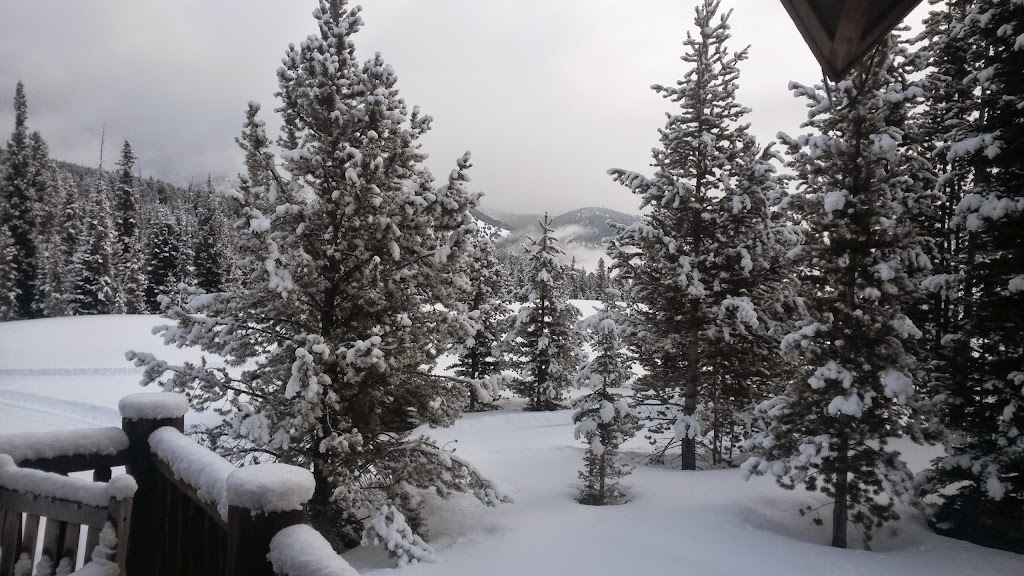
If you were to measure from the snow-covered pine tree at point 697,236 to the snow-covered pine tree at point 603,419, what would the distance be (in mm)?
1425

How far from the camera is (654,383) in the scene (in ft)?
56.1

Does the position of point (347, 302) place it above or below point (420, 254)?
below

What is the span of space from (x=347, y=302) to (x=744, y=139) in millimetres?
12618

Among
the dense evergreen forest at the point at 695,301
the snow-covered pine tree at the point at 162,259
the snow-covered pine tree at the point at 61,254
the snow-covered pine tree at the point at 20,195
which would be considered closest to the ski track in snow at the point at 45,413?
the dense evergreen forest at the point at 695,301

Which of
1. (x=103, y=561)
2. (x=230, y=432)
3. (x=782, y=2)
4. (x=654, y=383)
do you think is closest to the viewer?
(x=103, y=561)

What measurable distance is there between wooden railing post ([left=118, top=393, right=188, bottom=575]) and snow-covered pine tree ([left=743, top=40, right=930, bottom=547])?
11.2 meters

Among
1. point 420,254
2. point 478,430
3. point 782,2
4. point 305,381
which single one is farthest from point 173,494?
point 478,430

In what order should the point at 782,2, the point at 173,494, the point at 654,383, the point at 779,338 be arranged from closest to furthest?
the point at 782,2
the point at 173,494
the point at 779,338
the point at 654,383

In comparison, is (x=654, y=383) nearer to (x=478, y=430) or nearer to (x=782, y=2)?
(x=478, y=430)

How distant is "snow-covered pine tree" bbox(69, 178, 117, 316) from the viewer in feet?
142

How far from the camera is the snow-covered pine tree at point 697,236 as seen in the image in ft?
51.9

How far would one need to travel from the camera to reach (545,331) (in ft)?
99.0

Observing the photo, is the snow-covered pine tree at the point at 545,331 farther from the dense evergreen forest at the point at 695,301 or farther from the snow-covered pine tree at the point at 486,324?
the dense evergreen forest at the point at 695,301

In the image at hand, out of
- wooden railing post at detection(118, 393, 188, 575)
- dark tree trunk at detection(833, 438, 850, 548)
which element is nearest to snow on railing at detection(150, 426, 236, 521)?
wooden railing post at detection(118, 393, 188, 575)
